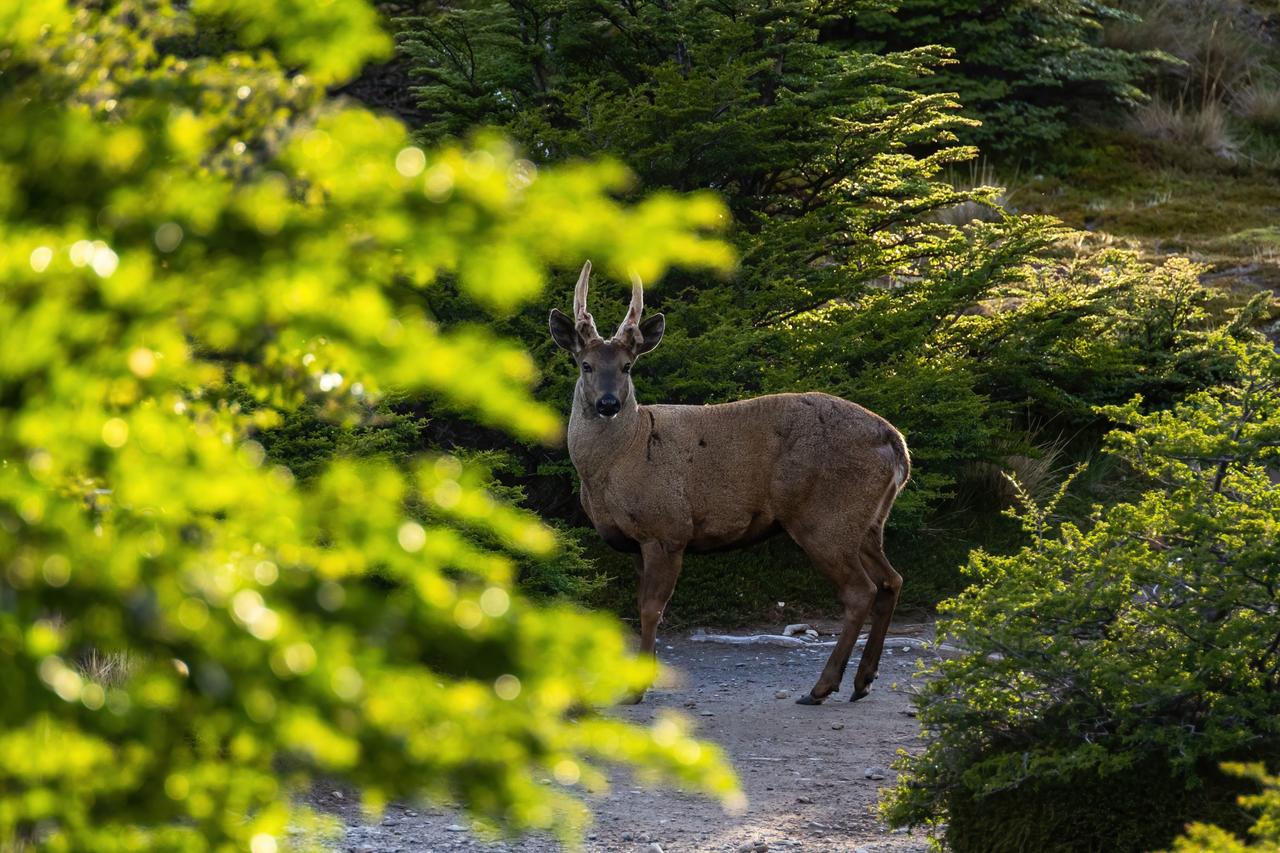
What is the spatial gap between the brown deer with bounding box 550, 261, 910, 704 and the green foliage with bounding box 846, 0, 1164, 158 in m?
11.4

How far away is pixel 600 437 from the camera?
30.7 feet

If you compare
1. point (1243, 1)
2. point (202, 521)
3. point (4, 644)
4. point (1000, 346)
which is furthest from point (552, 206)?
point (1243, 1)

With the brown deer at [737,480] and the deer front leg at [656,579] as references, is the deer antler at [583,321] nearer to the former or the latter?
the brown deer at [737,480]

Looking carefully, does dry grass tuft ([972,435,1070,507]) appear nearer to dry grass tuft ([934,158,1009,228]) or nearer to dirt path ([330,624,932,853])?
dirt path ([330,624,932,853])

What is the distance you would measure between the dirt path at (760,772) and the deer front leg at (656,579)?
543mm

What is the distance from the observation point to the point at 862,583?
9.20 meters

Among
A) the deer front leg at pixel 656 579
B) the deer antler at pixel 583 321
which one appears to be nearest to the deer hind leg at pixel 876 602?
the deer front leg at pixel 656 579

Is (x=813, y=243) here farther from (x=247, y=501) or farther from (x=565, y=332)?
(x=247, y=501)

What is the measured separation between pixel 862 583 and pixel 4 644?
25.5 ft

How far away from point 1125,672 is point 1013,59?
16984mm

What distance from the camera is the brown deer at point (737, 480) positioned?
9180 millimetres

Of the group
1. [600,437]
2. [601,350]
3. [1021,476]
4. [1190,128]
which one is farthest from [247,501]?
[1190,128]

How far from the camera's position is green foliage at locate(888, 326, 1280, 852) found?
5191 millimetres

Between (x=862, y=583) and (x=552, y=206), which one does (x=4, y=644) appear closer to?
(x=552, y=206)
